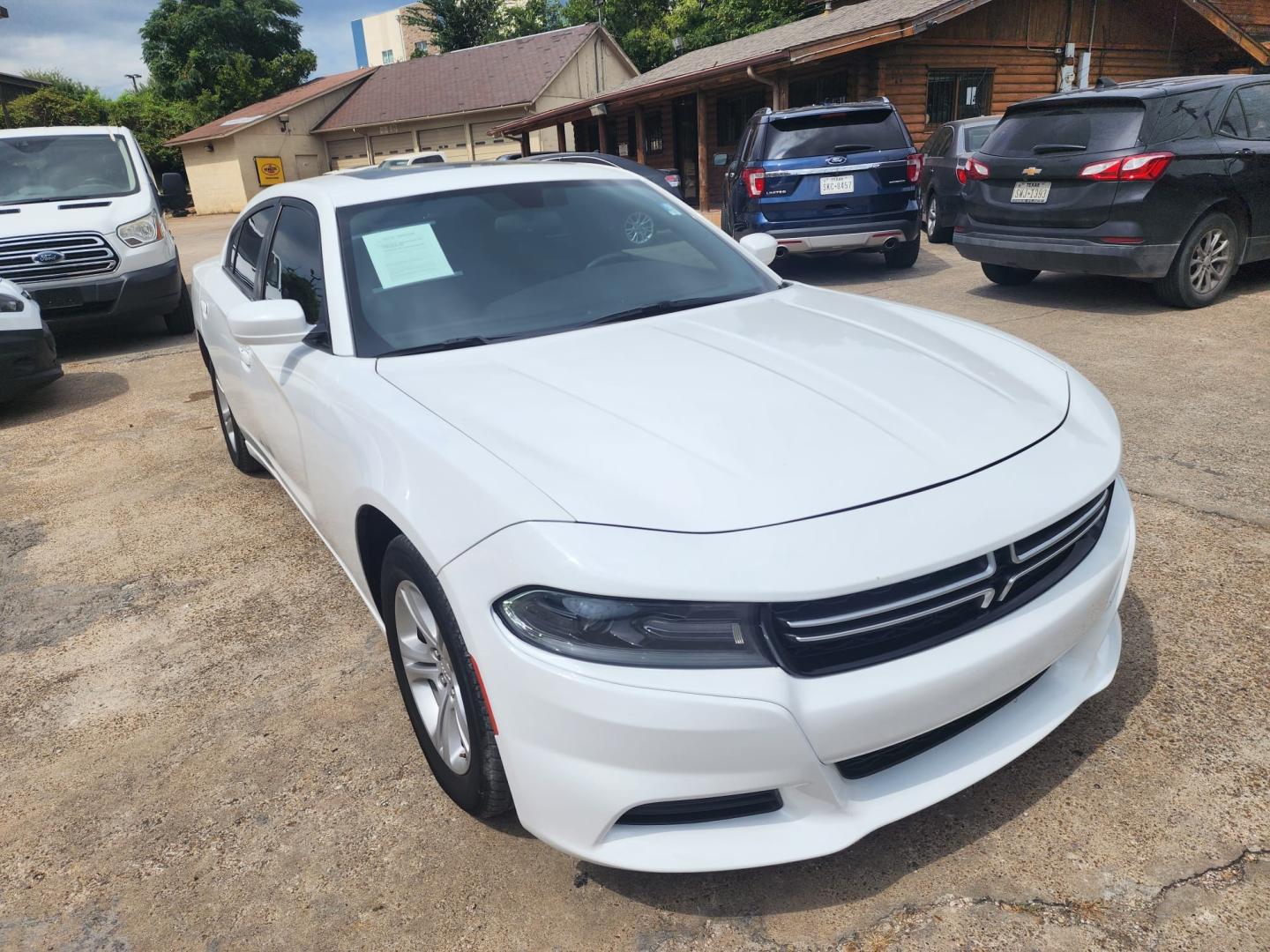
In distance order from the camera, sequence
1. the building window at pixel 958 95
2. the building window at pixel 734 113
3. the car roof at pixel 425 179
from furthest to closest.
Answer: the building window at pixel 734 113
the building window at pixel 958 95
the car roof at pixel 425 179

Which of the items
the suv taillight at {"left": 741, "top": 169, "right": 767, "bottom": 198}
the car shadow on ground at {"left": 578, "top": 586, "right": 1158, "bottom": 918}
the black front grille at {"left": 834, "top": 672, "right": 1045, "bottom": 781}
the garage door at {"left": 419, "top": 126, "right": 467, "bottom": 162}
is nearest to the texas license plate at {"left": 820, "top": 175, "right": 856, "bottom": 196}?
the suv taillight at {"left": 741, "top": 169, "right": 767, "bottom": 198}

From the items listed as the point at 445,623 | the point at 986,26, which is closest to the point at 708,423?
the point at 445,623

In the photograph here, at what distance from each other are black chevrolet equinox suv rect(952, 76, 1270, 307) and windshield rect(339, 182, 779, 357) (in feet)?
14.7

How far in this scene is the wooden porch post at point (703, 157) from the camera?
19.0m

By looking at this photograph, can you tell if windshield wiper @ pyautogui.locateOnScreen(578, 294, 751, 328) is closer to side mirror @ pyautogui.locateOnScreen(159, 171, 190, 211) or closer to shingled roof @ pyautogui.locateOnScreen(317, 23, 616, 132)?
side mirror @ pyautogui.locateOnScreen(159, 171, 190, 211)

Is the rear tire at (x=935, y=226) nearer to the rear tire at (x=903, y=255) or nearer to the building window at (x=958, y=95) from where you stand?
the rear tire at (x=903, y=255)

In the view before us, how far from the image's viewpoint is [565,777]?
1734 millimetres

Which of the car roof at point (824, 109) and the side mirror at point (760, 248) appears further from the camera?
the car roof at point (824, 109)

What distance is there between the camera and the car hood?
1.82 meters

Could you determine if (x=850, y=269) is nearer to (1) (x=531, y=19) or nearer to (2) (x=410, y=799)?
(2) (x=410, y=799)

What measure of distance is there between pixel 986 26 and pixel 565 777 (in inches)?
762

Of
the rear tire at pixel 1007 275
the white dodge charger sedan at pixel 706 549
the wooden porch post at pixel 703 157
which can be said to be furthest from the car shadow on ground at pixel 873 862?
the wooden porch post at pixel 703 157

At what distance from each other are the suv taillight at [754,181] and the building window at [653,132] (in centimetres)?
1713

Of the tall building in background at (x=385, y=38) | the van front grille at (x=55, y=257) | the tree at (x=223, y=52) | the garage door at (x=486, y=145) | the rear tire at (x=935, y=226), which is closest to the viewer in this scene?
the van front grille at (x=55, y=257)
